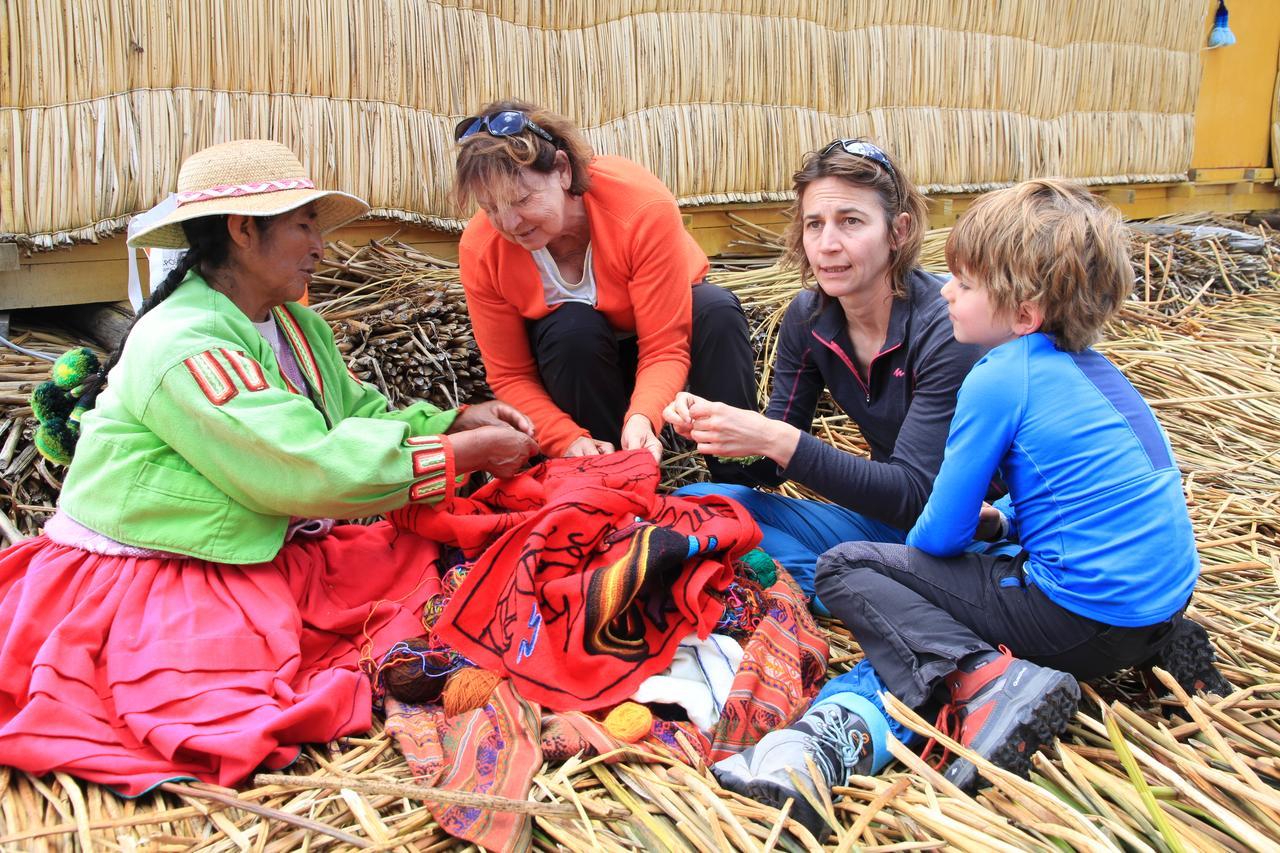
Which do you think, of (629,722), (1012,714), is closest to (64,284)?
(629,722)

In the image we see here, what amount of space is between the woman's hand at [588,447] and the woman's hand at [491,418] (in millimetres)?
131

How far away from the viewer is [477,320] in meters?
3.06

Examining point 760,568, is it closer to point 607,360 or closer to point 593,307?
point 607,360

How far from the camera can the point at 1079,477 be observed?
1883 mm

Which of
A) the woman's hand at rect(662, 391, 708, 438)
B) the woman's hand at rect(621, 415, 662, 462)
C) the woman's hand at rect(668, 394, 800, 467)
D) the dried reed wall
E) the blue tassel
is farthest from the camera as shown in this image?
the blue tassel

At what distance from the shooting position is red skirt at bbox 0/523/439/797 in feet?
6.19

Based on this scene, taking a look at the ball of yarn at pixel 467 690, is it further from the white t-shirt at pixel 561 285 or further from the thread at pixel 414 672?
the white t-shirt at pixel 561 285

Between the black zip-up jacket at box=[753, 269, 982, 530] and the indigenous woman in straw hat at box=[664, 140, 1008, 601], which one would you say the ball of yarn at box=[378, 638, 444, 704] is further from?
the black zip-up jacket at box=[753, 269, 982, 530]

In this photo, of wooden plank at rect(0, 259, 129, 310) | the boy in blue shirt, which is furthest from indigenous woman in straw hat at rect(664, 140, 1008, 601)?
wooden plank at rect(0, 259, 129, 310)

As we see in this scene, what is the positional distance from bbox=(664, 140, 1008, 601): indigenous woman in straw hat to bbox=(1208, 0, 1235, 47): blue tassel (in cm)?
597

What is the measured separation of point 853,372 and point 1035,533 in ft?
2.83

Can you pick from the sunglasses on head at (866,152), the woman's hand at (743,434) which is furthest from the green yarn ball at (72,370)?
the sunglasses on head at (866,152)

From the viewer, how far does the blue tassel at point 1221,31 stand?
280 inches

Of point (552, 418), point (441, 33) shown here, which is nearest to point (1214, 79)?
point (441, 33)
